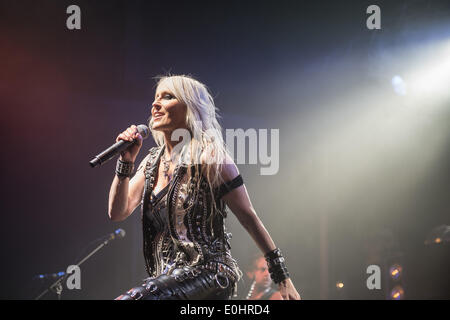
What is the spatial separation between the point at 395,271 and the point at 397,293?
0.91 feet

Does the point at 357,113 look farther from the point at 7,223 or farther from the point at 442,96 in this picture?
the point at 7,223

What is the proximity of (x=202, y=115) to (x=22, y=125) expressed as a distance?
8.89 ft

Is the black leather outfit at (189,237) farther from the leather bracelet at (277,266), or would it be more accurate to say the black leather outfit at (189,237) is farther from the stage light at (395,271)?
the stage light at (395,271)

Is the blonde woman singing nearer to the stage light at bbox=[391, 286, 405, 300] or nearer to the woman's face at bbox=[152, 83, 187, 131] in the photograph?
the woman's face at bbox=[152, 83, 187, 131]

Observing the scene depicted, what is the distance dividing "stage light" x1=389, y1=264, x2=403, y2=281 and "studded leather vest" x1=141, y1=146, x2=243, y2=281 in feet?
12.4

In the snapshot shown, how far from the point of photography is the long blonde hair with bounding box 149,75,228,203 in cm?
220

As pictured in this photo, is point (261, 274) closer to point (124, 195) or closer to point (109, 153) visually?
point (124, 195)

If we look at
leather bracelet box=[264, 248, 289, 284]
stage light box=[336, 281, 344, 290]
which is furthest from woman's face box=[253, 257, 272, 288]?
leather bracelet box=[264, 248, 289, 284]

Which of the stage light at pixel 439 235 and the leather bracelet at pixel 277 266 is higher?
the leather bracelet at pixel 277 266

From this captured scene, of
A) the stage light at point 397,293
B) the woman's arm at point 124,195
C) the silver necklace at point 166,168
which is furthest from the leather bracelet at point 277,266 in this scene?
the stage light at point 397,293

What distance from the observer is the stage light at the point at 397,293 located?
5.14 meters

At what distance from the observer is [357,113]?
559cm

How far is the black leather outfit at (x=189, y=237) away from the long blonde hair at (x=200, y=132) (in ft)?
0.19

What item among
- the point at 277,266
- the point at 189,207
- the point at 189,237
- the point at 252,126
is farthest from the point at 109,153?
the point at 252,126
